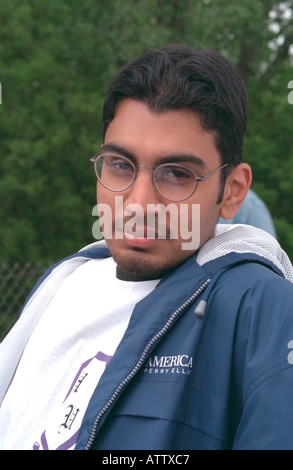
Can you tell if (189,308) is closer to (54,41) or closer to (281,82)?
(54,41)

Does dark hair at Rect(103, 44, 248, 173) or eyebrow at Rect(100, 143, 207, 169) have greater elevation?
dark hair at Rect(103, 44, 248, 173)

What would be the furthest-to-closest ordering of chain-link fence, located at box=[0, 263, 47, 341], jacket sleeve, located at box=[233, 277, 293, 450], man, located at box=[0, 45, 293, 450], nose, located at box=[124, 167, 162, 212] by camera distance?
chain-link fence, located at box=[0, 263, 47, 341] → nose, located at box=[124, 167, 162, 212] → man, located at box=[0, 45, 293, 450] → jacket sleeve, located at box=[233, 277, 293, 450]

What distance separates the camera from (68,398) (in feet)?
5.06

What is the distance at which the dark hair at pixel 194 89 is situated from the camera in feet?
5.09

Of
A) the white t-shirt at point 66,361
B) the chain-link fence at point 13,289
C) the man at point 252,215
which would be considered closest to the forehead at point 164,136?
the white t-shirt at point 66,361

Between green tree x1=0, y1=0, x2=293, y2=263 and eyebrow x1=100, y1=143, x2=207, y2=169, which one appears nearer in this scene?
eyebrow x1=100, y1=143, x2=207, y2=169

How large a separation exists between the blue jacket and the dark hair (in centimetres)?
36

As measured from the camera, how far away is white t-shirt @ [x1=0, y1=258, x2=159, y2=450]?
152 cm

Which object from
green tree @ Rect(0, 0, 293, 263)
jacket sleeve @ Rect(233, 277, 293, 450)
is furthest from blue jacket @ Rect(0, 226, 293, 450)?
green tree @ Rect(0, 0, 293, 263)

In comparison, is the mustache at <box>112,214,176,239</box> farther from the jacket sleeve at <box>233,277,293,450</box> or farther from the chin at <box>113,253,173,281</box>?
the jacket sleeve at <box>233,277,293,450</box>

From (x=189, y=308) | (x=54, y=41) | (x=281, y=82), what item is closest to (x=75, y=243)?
(x=54, y=41)

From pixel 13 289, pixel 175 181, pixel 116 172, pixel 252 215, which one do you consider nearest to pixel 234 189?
pixel 175 181

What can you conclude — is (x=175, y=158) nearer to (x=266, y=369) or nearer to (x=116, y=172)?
(x=116, y=172)

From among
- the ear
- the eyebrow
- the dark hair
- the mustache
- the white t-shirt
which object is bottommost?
the white t-shirt
